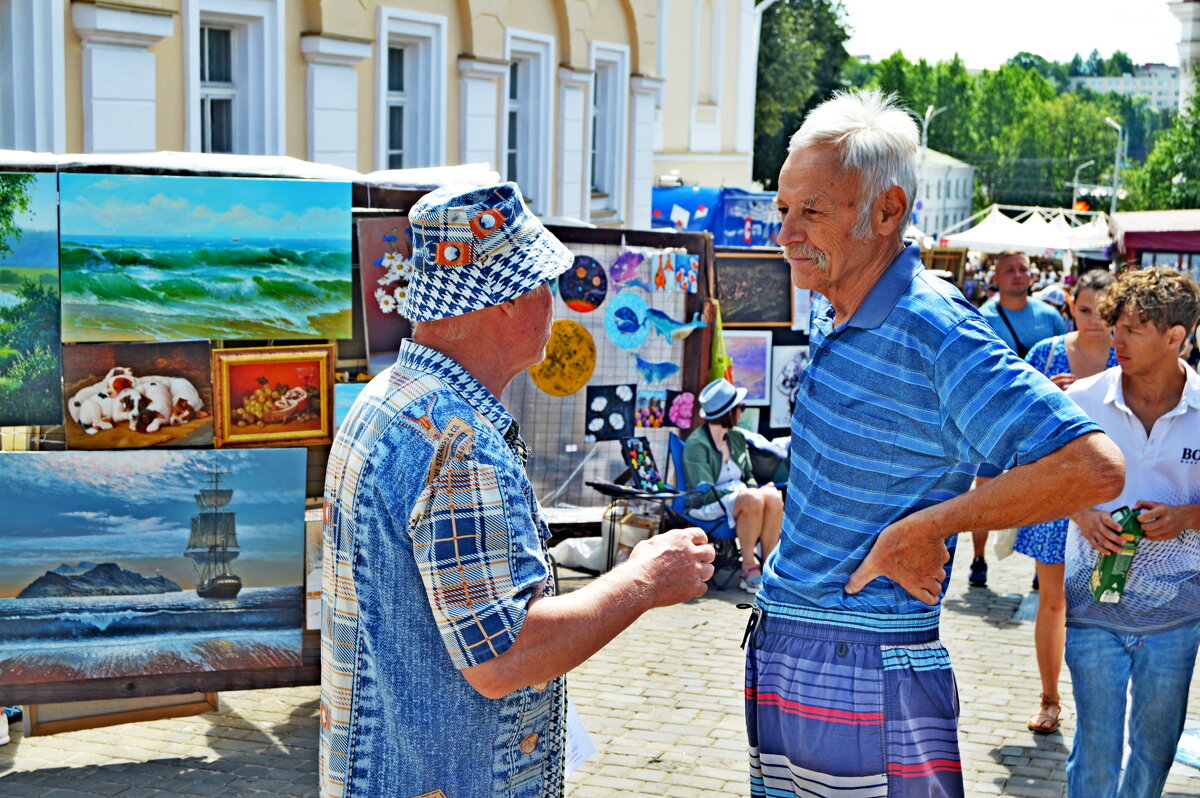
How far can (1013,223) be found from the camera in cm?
2858

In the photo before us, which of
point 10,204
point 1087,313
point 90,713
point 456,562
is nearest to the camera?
point 456,562

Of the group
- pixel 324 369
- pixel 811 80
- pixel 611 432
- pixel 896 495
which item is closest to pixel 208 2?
pixel 611 432

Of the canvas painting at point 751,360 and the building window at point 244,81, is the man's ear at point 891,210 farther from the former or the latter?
the building window at point 244,81

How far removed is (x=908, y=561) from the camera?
257 cm

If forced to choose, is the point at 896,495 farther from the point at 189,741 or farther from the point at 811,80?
the point at 811,80

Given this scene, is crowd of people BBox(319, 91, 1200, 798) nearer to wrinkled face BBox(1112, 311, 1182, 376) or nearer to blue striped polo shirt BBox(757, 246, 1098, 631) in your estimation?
blue striped polo shirt BBox(757, 246, 1098, 631)

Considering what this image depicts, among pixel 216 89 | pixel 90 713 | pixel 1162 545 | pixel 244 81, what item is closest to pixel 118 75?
pixel 216 89

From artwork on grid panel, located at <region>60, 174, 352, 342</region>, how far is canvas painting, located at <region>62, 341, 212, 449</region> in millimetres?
56

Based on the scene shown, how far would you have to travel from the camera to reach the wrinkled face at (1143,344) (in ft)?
13.1

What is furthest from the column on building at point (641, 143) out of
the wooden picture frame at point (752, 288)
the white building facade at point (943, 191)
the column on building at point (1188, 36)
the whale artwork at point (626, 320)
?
the white building facade at point (943, 191)

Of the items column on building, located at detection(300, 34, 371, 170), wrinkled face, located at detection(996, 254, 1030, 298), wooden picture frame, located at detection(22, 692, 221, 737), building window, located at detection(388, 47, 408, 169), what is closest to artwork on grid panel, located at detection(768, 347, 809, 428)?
wrinkled face, located at detection(996, 254, 1030, 298)

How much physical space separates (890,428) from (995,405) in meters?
0.24

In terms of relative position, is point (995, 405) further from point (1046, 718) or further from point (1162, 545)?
point (1046, 718)

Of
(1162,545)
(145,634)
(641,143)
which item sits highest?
(641,143)
